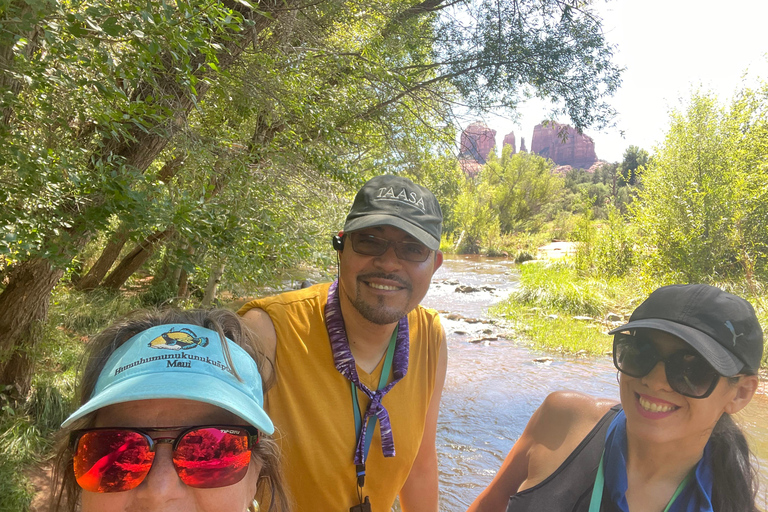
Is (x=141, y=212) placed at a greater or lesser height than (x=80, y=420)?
greater

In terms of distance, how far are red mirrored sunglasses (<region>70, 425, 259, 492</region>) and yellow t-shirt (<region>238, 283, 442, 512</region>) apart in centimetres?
45

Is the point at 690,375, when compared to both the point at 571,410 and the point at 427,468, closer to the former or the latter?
the point at 571,410

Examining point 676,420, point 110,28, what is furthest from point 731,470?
point 110,28

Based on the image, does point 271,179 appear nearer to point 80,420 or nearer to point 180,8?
point 180,8

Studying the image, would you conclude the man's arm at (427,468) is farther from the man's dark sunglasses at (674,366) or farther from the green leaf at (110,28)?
the green leaf at (110,28)

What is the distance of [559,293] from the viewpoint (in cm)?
1272

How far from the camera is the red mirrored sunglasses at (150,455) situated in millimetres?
943

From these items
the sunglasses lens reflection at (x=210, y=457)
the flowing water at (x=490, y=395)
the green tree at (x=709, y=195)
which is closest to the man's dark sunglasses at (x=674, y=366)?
the sunglasses lens reflection at (x=210, y=457)

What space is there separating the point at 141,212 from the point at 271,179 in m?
2.94

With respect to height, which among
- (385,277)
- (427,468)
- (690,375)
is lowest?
(427,468)

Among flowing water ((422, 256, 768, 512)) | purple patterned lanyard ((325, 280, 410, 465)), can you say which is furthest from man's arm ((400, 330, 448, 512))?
flowing water ((422, 256, 768, 512))

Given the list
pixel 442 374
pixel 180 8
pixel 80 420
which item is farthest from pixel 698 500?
pixel 180 8

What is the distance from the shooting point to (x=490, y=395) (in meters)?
7.27

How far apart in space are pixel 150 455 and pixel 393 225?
1.05 m
